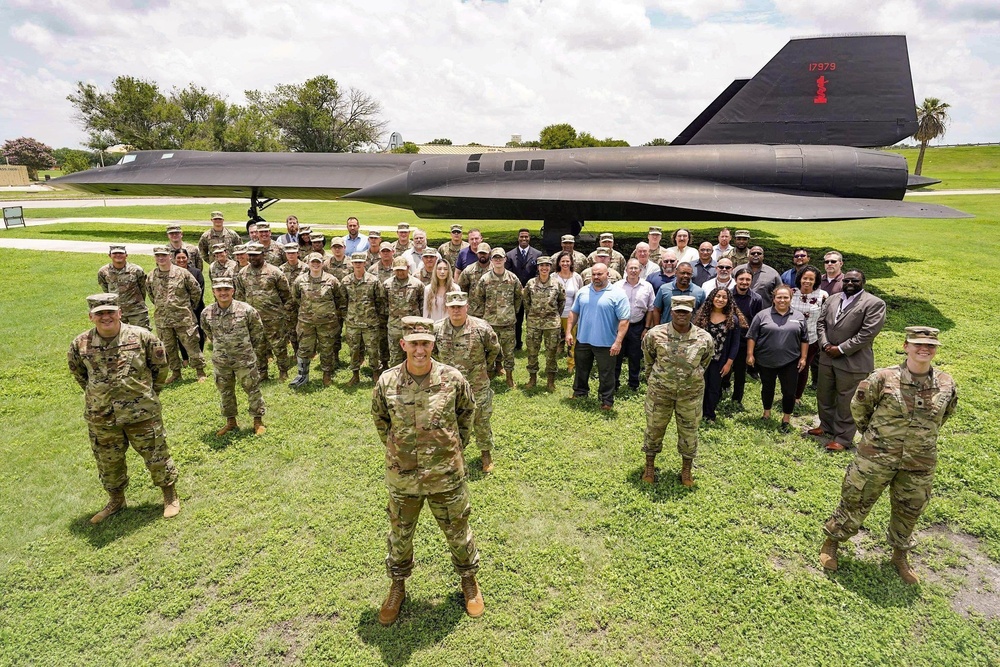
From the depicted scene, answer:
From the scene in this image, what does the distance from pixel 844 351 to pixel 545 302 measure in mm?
3914

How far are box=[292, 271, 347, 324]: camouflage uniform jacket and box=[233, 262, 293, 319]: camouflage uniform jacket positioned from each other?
261mm

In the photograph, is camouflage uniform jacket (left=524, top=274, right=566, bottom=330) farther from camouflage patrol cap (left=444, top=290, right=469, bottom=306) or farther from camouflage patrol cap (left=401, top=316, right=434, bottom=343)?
camouflage patrol cap (left=401, top=316, right=434, bottom=343)

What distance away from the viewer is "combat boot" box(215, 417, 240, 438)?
6.57 m

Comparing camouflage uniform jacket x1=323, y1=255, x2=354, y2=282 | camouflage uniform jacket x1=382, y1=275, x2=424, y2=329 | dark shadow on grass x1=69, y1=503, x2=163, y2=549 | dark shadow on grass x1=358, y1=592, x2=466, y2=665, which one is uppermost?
camouflage uniform jacket x1=323, y1=255, x2=354, y2=282

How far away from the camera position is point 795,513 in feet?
16.8

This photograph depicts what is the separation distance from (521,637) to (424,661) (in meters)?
0.74

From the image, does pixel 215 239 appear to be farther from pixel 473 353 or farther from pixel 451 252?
pixel 473 353

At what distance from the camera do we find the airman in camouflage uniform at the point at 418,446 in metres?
3.66

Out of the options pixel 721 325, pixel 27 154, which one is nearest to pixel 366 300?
pixel 721 325

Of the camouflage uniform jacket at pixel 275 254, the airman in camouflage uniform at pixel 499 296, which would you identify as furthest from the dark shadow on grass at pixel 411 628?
the camouflage uniform jacket at pixel 275 254

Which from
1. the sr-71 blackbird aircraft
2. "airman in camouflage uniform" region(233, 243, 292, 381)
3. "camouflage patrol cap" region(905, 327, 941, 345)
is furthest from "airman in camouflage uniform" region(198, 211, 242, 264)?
"camouflage patrol cap" region(905, 327, 941, 345)

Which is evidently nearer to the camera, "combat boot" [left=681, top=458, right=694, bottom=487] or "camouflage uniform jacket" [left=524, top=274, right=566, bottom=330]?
"combat boot" [left=681, top=458, right=694, bottom=487]

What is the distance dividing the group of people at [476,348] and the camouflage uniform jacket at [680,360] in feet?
0.05

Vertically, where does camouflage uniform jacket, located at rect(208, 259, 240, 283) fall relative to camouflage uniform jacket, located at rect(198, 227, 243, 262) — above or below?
below
